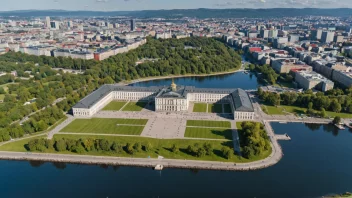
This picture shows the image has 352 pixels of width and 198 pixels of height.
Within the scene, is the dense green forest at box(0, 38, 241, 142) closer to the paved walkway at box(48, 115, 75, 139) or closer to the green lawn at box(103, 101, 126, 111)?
the paved walkway at box(48, 115, 75, 139)

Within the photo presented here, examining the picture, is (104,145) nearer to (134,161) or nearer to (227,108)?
(134,161)

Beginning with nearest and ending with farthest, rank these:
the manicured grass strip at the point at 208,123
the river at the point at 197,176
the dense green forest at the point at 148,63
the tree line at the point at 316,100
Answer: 1. the river at the point at 197,176
2. the manicured grass strip at the point at 208,123
3. the tree line at the point at 316,100
4. the dense green forest at the point at 148,63

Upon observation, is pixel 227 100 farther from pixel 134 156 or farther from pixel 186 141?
pixel 134 156

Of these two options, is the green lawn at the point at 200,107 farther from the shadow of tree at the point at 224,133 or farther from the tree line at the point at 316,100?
the tree line at the point at 316,100

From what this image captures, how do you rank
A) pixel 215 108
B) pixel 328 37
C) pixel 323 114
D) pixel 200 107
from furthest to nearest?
pixel 328 37 < pixel 200 107 < pixel 215 108 < pixel 323 114

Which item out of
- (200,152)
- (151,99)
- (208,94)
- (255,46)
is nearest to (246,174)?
(200,152)

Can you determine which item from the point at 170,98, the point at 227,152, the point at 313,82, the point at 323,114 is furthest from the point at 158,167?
the point at 313,82

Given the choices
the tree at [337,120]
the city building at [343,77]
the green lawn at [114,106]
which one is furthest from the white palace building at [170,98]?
the city building at [343,77]
